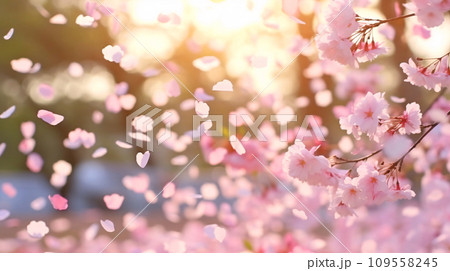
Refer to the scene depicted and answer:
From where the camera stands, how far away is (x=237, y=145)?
3863 mm

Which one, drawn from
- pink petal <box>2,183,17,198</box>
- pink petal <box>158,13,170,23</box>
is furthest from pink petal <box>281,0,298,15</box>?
pink petal <box>2,183,17,198</box>

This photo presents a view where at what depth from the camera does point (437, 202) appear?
4590 mm

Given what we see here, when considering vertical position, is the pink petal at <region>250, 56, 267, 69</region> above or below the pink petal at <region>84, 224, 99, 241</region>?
above

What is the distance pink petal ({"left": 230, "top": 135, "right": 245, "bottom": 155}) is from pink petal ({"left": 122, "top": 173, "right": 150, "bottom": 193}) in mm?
3400

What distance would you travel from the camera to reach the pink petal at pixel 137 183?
24.6ft

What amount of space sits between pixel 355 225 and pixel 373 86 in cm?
129

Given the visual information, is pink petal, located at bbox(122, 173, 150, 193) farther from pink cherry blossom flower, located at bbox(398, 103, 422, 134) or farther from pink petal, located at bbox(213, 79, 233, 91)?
pink cherry blossom flower, located at bbox(398, 103, 422, 134)

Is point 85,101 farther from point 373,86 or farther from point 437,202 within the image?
point 437,202

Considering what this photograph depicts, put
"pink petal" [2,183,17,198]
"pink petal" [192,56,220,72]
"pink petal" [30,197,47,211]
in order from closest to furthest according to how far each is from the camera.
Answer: "pink petal" [192,56,220,72]
"pink petal" [30,197,47,211]
"pink petal" [2,183,17,198]

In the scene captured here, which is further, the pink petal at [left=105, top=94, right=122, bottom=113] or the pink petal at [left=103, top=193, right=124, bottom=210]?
the pink petal at [left=105, top=94, right=122, bottom=113]

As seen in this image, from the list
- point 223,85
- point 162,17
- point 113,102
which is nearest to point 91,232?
point 113,102

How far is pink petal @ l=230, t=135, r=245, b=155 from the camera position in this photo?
3.74 m

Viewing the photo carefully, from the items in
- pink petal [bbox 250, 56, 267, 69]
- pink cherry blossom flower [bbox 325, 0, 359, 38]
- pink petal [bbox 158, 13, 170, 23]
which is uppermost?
pink petal [bbox 158, 13, 170, 23]
